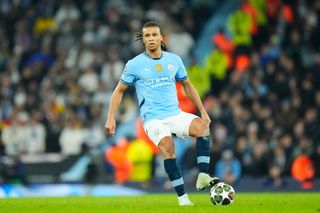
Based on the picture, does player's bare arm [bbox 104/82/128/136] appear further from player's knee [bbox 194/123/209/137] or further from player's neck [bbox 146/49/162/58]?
player's knee [bbox 194/123/209/137]

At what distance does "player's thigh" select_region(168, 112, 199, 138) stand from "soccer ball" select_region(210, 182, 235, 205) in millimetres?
795

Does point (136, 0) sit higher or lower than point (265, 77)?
higher

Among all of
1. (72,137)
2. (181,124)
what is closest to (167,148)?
(181,124)

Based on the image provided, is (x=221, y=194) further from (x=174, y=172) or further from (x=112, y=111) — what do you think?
(x=112, y=111)

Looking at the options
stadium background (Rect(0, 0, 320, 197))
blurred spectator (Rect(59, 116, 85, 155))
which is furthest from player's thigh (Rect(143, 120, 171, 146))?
blurred spectator (Rect(59, 116, 85, 155))

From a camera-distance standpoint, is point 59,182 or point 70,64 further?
point 70,64

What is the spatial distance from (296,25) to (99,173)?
6117 millimetres

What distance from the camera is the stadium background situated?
19.3m

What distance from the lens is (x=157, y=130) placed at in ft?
37.1

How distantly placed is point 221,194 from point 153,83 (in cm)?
164

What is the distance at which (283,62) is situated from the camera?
20953 millimetres

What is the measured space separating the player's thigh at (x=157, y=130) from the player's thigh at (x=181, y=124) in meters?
0.08

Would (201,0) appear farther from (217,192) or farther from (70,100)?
(217,192)

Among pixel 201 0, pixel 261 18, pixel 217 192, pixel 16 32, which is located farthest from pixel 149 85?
pixel 16 32
